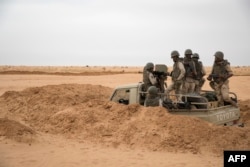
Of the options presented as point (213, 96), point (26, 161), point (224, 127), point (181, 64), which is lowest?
point (26, 161)

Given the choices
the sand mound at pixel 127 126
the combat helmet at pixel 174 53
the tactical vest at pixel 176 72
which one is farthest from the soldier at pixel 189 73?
the sand mound at pixel 127 126

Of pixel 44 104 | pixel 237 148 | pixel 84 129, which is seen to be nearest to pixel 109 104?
pixel 84 129

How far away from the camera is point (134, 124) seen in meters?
10.5

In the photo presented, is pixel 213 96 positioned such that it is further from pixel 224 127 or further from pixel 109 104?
pixel 109 104

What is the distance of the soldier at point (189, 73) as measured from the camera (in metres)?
12.9

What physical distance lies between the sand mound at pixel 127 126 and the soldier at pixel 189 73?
277cm

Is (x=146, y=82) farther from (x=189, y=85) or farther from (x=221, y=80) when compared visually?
(x=189, y=85)

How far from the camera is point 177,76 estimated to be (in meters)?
12.4

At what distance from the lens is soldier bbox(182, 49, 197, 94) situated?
12.9m

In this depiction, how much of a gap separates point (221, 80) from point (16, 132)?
5933 millimetres

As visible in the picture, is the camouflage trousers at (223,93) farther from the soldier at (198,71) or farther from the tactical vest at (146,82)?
the tactical vest at (146,82)

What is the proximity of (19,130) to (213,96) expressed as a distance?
556cm

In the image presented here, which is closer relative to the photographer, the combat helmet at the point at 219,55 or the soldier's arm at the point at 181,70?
the combat helmet at the point at 219,55

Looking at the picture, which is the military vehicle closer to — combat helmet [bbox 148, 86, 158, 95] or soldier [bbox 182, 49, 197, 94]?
combat helmet [bbox 148, 86, 158, 95]
